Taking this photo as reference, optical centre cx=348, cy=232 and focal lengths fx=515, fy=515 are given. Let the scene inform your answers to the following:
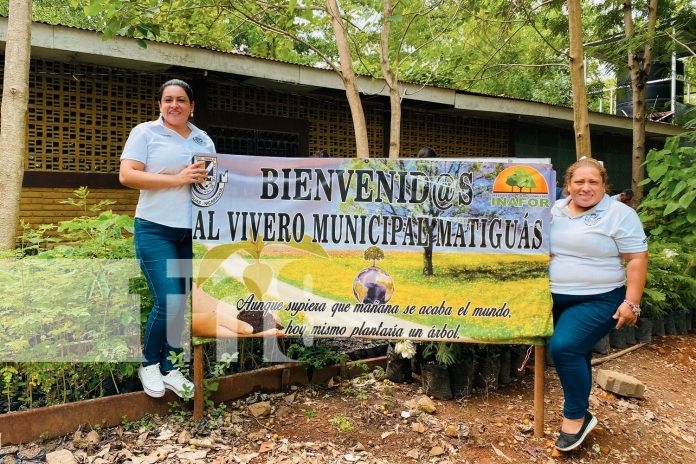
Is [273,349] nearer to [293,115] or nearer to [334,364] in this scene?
[334,364]

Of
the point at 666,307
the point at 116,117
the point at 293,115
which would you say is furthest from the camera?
the point at 293,115

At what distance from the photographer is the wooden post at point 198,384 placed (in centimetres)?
324

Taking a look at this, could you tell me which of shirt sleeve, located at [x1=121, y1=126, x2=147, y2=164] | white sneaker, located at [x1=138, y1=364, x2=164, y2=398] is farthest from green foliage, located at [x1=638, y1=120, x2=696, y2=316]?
shirt sleeve, located at [x1=121, y1=126, x2=147, y2=164]

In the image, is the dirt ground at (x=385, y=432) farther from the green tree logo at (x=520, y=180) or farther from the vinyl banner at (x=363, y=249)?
the green tree logo at (x=520, y=180)

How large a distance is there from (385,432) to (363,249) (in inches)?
45.9

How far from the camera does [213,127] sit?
7.63m

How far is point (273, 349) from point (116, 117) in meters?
4.74

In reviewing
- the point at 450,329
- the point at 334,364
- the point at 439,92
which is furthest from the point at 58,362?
the point at 439,92

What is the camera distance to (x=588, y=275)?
3.00 m

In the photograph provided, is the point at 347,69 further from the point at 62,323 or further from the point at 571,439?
the point at 571,439

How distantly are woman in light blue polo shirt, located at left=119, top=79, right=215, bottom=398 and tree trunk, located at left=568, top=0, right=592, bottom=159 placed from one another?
11.2 ft

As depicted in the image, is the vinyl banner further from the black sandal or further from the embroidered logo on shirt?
the black sandal

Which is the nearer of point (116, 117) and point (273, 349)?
point (273, 349)

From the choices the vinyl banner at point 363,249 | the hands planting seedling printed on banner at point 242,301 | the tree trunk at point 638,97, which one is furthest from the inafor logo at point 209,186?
the tree trunk at point 638,97
